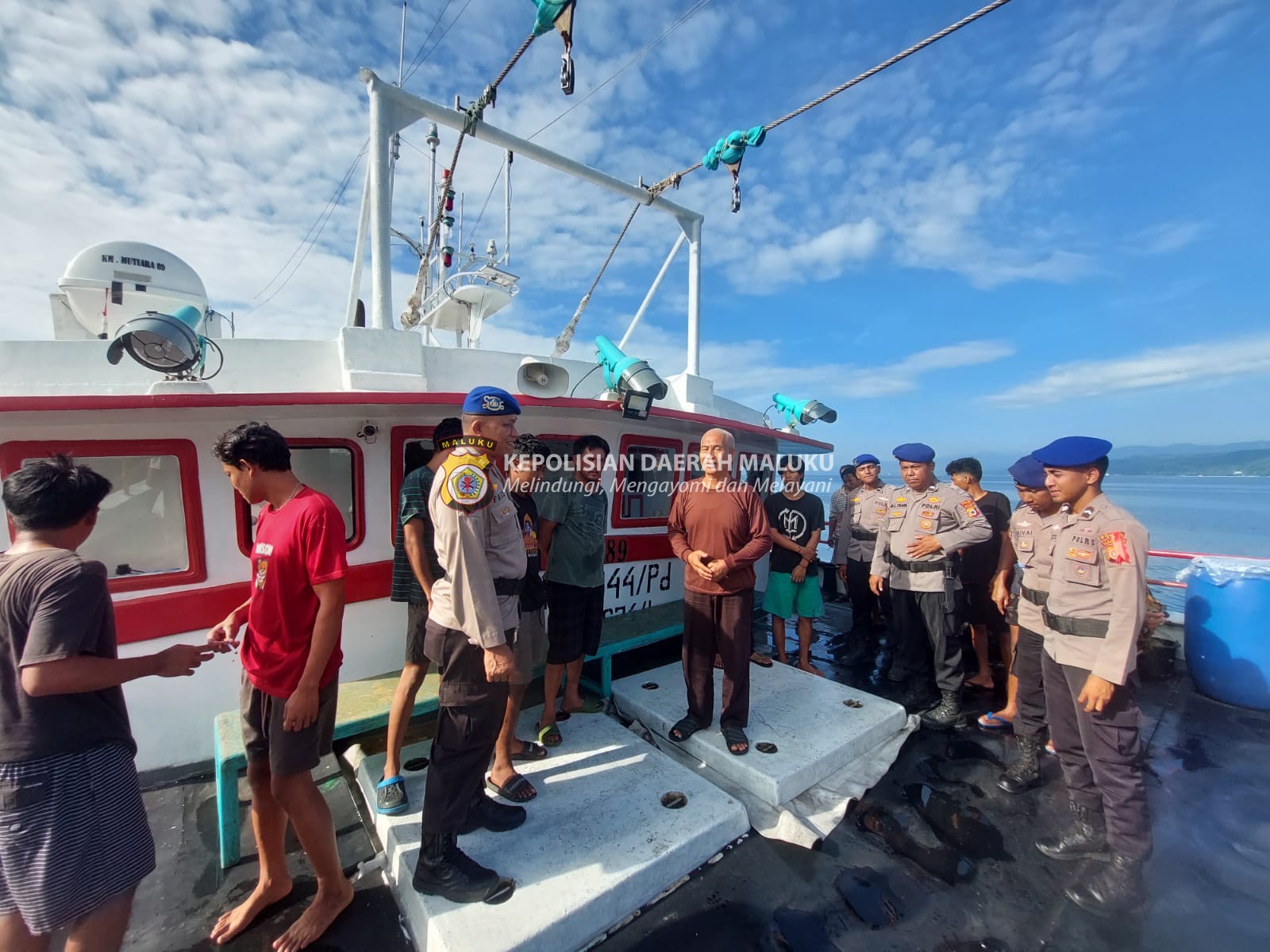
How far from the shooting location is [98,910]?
5.20 feet

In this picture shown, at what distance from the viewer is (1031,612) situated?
11.0 feet

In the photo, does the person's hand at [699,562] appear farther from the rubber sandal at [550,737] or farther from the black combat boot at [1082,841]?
the black combat boot at [1082,841]

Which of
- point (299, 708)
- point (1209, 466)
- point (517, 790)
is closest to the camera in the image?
point (299, 708)

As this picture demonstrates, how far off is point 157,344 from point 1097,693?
16.6 ft

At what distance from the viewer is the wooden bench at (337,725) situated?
2.52m

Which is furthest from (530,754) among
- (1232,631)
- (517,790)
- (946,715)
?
(1232,631)

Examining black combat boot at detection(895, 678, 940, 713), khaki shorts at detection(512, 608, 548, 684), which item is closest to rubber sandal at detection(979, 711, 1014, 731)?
black combat boot at detection(895, 678, 940, 713)

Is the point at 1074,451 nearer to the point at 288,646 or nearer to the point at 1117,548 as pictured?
the point at 1117,548

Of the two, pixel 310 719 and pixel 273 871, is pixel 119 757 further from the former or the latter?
pixel 273 871

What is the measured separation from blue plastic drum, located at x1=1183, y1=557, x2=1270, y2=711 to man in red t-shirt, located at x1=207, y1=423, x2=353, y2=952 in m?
6.23

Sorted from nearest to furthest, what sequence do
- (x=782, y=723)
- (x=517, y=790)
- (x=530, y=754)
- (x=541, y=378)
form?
(x=517, y=790) < (x=530, y=754) < (x=782, y=723) < (x=541, y=378)

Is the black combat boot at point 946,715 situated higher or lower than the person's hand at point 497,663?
lower

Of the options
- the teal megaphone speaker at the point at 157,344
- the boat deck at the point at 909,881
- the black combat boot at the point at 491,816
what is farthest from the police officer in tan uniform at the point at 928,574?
the teal megaphone speaker at the point at 157,344

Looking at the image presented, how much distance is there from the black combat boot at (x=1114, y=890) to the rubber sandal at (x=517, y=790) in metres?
2.50
